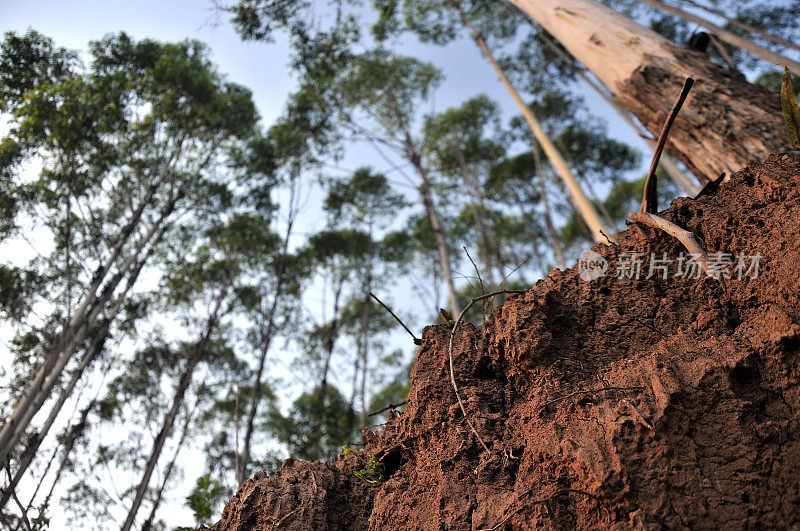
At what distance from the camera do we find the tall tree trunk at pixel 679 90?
1889 millimetres

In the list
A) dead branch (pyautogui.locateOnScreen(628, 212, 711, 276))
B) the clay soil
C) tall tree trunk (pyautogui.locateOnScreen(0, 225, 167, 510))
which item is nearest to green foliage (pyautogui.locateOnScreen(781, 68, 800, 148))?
the clay soil

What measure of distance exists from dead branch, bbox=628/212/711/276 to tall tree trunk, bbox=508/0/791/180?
0.67 meters

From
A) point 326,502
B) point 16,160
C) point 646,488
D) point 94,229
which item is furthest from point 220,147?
point 646,488

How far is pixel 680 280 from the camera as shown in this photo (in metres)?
1.51

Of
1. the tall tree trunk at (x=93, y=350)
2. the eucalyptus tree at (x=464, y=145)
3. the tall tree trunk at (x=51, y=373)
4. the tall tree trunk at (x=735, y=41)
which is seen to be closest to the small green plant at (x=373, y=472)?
the tall tree trunk at (x=735, y=41)

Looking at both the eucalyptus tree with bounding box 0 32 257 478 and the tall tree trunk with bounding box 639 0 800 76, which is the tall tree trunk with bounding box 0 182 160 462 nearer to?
the eucalyptus tree with bounding box 0 32 257 478

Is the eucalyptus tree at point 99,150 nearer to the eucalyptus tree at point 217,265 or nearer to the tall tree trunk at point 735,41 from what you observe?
the eucalyptus tree at point 217,265

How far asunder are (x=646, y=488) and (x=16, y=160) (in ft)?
29.9

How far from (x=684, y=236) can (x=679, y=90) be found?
1.10 meters

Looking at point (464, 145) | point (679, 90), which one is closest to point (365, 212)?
point (464, 145)

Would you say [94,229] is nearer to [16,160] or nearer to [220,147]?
[16,160]

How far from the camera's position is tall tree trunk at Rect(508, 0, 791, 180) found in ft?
6.20

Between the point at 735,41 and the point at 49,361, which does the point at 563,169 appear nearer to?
the point at 735,41

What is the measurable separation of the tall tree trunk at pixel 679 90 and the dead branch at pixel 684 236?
2.18 feet
